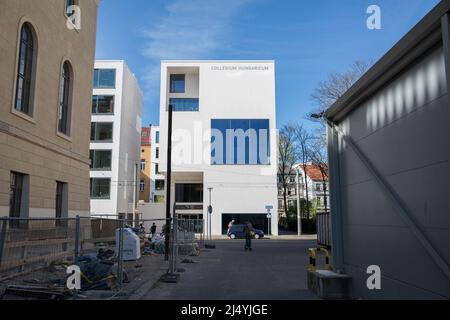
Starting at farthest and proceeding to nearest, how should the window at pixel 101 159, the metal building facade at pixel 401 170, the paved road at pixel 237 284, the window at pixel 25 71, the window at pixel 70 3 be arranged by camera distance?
the window at pixel 101 159, the window at pixel 70 3, the window at pixel 25 71, the paved road at pixel 237 284, the metal building facade at pixel 401 170

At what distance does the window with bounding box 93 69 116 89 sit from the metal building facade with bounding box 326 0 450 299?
47448mm

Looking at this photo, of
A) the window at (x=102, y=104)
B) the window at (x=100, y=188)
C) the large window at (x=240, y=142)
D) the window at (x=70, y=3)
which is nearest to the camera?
the window at (x=70, y=3)

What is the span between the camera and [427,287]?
5715 mm

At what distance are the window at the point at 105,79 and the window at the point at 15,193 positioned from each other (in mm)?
38672

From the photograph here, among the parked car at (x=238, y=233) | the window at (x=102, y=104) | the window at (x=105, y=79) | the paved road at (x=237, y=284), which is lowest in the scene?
the paved road at (x=237, y=284)

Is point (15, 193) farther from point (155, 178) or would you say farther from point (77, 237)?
point (155, 178)

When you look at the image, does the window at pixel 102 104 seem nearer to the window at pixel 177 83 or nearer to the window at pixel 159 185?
the window at pixel 177 83

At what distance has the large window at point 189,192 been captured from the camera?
53.2 meters

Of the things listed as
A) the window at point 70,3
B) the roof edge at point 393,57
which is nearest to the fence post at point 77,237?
the roof edge at point 393,57

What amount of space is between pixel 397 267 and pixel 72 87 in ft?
59.0

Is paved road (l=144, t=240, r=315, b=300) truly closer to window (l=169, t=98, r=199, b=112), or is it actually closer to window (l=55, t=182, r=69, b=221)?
window (l=55, t=182, r=69, b=221)

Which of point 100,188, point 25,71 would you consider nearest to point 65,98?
point 25,71

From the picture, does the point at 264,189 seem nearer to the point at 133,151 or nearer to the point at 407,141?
the point at 133,151

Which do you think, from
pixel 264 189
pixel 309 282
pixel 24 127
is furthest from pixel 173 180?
pixel 309 282
